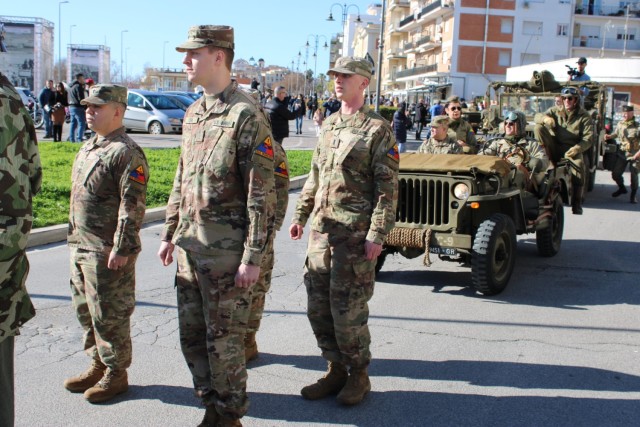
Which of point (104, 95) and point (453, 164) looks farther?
point (453, 164)

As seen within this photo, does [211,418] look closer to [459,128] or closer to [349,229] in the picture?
[349,229]

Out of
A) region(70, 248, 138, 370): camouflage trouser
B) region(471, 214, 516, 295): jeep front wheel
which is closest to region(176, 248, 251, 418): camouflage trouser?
region(70, 248, 138, 370): camouflage trouser

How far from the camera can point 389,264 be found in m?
8.40

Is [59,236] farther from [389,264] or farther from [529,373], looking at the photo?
[529,373]

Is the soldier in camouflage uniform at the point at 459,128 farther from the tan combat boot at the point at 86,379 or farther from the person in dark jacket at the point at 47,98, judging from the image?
the person in dark jacket at the point at 47,98

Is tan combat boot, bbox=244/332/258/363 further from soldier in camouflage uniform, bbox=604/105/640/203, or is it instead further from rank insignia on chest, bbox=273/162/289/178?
soldier in camouflage uniform, bbox=604/105/640/203

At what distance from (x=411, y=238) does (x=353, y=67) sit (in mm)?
A: 2963

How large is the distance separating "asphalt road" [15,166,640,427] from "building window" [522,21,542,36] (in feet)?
196

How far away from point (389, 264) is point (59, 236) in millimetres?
3869

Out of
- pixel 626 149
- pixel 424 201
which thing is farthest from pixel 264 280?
pixel 626 149

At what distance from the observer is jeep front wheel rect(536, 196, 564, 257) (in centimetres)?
862

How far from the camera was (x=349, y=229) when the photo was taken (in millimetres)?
4312

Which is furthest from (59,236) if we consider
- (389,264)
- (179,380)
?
(179,380)

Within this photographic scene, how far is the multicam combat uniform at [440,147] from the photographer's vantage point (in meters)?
8.49
